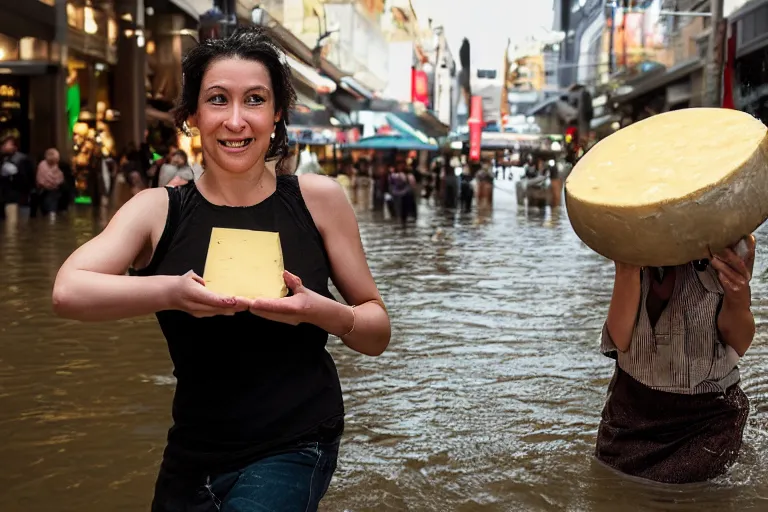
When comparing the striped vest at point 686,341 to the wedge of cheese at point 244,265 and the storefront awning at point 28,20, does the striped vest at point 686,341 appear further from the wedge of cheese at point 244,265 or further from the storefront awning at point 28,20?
the storefront awning at point 28,20

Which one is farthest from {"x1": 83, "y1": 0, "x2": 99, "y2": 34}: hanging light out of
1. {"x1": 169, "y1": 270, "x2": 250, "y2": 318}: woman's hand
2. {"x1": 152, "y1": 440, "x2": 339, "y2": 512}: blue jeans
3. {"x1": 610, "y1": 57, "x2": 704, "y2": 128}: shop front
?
{"x1": 169, "y1": 270, "x2": 250, "y2": 318}: woman's hand

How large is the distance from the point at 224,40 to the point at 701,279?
2295 mm

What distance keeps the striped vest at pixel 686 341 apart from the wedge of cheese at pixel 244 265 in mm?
2262

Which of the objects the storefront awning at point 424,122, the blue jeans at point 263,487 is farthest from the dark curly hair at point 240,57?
the storefront awning at point 424,122

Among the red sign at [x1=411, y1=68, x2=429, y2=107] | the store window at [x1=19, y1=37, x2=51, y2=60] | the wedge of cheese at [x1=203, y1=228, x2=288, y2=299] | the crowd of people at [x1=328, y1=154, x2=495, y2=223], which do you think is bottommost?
the crowd of people at [x1=328, y1=154, x2=495, y2=223]

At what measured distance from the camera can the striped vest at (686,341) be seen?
423cm

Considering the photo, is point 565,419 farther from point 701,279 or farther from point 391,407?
point 701,279

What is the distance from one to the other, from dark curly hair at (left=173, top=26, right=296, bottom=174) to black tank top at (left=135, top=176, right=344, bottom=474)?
0.82 feet

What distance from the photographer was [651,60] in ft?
170

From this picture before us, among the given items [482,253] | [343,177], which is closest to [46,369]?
[482,253]

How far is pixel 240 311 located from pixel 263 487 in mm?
391

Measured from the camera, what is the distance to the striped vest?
4.23 meters

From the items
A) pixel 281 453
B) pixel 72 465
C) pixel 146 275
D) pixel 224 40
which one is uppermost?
pixel 224 40

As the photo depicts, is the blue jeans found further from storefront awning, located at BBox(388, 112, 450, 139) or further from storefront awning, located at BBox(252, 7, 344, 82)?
storefront awning, located at BBox(388, 112, 450, 139)
